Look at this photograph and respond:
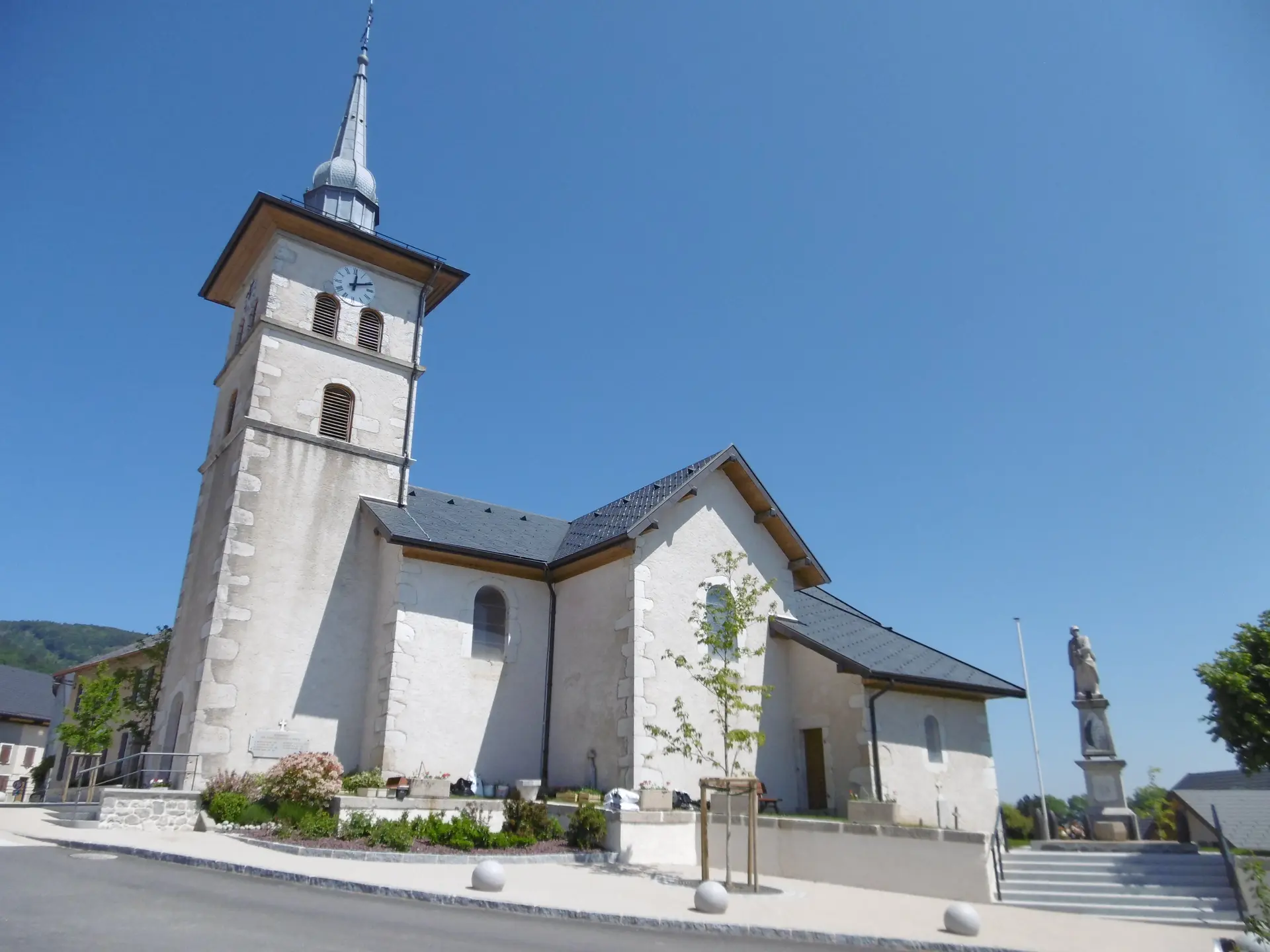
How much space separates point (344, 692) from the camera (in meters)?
19.3

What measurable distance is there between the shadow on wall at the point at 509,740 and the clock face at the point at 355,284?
37.0 ft

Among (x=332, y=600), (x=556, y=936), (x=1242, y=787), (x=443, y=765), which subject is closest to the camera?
(x=556, y=936)

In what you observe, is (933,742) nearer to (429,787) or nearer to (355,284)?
(429,787)

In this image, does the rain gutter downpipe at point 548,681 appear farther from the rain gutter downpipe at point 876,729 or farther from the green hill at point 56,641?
the green hill at point 56,641

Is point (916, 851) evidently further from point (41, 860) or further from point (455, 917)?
point (41, 860)

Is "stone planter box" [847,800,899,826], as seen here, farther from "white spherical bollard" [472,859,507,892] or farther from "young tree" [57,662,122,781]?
"young tree" [57,662,122,781]

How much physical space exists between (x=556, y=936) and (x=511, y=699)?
11.4 m

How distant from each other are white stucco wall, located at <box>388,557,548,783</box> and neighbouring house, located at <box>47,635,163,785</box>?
5.87 m

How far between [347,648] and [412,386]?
305 inches

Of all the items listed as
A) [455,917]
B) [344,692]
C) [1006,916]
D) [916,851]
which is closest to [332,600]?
[344,692]

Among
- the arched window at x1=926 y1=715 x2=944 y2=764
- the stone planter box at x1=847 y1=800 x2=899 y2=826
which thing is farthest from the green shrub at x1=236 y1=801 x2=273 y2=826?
the arched window at x1=926 y1=715 x2=944 y2=764

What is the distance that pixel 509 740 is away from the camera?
19.6 metres

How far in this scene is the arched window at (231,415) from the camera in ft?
73.6

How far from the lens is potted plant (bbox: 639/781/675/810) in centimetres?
1586
